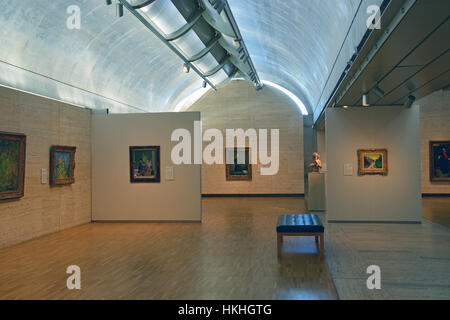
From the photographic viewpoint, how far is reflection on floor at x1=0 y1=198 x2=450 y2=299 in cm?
597

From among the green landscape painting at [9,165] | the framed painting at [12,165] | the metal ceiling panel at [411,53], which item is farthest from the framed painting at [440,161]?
the green landscape painting at [9,165]

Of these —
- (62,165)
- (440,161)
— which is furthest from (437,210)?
(62,165)

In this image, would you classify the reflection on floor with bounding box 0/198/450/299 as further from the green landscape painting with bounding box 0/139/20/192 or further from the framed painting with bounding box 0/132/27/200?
the green landscape painting with bounding box 0/139/20/192

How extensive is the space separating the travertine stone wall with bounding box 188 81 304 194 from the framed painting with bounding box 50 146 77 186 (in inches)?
453

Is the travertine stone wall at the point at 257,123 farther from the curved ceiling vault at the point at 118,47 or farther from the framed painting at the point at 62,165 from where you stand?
the framed painting at the point at 62,165

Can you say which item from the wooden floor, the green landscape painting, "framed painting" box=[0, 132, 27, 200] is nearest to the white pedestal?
the wooden floor

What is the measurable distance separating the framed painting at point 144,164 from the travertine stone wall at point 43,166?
1.63 metres

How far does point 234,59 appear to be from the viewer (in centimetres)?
1271

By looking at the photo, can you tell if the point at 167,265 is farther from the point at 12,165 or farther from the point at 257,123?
the point at 257,123

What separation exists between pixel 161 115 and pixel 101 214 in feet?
13.6

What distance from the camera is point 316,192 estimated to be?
Result: 15.4 m

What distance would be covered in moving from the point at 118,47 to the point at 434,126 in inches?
658
